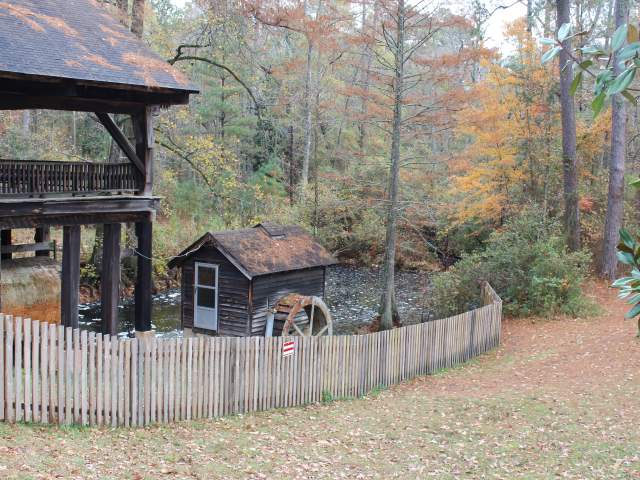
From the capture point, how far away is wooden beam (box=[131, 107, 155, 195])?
49.8 ft

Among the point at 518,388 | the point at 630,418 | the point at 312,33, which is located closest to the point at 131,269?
the point at 312,33

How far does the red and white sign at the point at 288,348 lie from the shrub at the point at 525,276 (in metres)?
9.42

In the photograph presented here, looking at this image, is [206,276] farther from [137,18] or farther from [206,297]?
[137,18]

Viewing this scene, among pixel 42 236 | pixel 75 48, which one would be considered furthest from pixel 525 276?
pixel 42 236

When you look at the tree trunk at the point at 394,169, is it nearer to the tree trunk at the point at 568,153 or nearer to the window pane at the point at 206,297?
the window pane at the point at 206,297

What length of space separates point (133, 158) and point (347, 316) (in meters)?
11.5

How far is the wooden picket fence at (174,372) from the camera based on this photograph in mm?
9531

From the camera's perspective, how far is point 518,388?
13562 mm

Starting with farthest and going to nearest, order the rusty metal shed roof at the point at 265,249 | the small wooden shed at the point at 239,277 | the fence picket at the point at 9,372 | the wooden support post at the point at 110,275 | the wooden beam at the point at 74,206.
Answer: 1. the small wooden shed at the point at 239,277
2. the rusty metal shed roof at the point at 265,249
3. the wooden support post at the point at 110,275
4. the wooden beam at the point at 74,206
5. the fence picket at the point at 9,372

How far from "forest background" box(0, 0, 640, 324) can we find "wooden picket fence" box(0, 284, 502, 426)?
242 inches

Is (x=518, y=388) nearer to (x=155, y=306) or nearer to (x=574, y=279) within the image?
(x=574, y=279)

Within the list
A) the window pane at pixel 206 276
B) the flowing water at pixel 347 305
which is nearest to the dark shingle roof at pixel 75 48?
the window pane at pixel 206 276

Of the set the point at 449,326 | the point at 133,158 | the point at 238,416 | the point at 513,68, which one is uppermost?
the point at 513,68

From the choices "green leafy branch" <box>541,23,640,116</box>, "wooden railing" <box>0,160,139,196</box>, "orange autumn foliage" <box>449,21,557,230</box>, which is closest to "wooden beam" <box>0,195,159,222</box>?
"wooden railing" <box>0,160,139,196</box>
